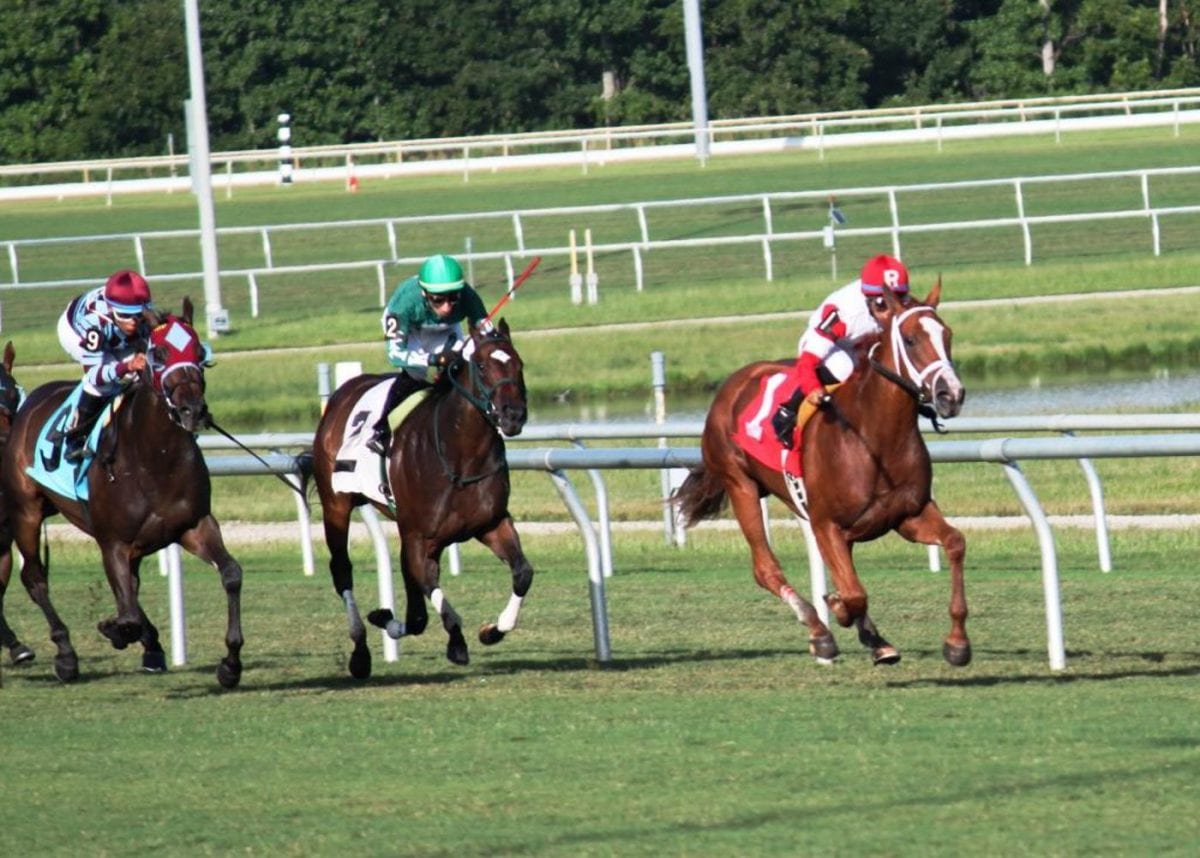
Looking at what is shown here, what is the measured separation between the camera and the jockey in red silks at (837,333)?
881cm

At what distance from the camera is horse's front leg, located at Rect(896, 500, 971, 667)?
8562 millimetres

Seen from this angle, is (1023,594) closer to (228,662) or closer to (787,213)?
(228,662)

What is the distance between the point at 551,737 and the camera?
25.5 ft

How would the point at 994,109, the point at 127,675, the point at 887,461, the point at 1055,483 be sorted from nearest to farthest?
the point at 887,461
the point at 127,675
the point at 1055,483
the point at 994,109

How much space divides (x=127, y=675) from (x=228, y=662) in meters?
1.07

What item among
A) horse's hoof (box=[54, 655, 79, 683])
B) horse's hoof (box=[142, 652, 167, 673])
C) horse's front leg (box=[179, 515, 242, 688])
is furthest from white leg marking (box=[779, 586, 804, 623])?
horse's hoof (box=[54, 655, 79, 683])

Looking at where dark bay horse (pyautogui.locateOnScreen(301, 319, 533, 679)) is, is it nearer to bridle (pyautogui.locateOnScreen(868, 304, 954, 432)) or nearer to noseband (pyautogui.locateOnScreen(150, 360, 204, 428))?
noseband (pyautogui.locateOnScreen(150, 360, 204, 428))

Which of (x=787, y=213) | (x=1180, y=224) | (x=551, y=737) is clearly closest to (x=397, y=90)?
(x=787, y=213)

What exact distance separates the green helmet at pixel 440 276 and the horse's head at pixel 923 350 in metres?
2.09

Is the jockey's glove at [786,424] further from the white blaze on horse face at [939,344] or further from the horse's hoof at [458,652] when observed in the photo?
the horse's hoof at [458,652]

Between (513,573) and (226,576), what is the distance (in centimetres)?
116

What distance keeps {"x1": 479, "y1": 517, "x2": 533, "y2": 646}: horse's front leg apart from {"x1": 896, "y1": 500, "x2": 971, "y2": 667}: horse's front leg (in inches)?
63.0

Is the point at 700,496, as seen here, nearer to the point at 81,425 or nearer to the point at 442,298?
the point at 442,298

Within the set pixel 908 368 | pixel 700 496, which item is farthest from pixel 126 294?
pixel 908 368
